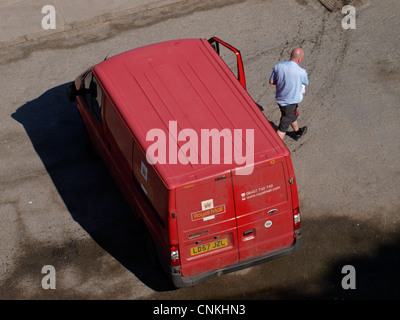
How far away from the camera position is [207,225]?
846 cm

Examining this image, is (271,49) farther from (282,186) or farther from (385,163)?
(282,186)

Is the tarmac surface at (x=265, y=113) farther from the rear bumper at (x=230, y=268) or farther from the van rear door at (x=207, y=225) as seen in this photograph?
the van rear door at (x=207, y=225)

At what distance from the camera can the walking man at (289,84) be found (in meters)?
10.8

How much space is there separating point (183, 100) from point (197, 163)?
1261 millimetres

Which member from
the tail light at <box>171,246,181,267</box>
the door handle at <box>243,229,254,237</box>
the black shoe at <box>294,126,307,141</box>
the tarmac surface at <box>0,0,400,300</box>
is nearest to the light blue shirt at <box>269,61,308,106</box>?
the black shoe at <box>294,126,307,141</box>

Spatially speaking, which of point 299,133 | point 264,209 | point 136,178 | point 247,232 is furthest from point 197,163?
point 299,133

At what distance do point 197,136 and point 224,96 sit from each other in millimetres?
911

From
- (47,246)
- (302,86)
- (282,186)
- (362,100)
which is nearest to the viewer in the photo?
(282,186)

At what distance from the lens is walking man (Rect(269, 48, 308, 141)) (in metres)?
10.8

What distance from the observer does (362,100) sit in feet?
40.6

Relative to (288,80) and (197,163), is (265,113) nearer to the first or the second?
(288,80)
